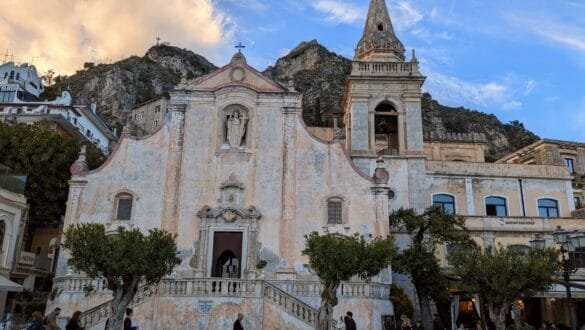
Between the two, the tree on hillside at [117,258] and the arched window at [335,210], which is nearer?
the tree on hillside at [117,258]

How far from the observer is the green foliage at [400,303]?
958 inches

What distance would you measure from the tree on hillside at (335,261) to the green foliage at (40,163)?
20046mm

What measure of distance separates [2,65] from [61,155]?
35167mm

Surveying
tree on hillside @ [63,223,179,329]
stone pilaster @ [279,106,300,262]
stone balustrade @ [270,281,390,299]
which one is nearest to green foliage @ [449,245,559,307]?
stone balustrade @ [270,281,390,299]

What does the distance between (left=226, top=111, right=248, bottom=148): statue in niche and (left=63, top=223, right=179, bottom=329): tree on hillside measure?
31.8 ft

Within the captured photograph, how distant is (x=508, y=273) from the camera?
18078 mm

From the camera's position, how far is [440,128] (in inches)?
3031

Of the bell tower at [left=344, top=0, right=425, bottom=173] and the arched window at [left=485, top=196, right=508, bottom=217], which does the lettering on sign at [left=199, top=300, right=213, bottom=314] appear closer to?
the bell tower at [left=344, top=0, right=425, bottom=173]

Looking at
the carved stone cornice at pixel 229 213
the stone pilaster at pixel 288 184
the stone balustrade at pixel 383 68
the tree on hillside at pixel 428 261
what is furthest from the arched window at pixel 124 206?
the stone balustrade at pixel 383 68

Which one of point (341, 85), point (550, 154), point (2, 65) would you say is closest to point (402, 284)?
point (550, 154)

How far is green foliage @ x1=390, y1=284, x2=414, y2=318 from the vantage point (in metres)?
24.3

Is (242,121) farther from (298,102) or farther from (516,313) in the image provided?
(516,313)

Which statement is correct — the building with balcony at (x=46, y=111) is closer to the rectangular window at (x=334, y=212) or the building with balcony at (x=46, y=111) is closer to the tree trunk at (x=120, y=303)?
the rectangular window at (x=334, y=212)

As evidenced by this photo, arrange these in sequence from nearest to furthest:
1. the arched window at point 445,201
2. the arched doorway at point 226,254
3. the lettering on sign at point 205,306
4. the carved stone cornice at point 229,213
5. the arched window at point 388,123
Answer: the lettering on sign at point 205,306, the arched doorway at point 226,254, the carved stone cornice at point 229,213, the arched window at point 388,123, the arched window at point 445,201
